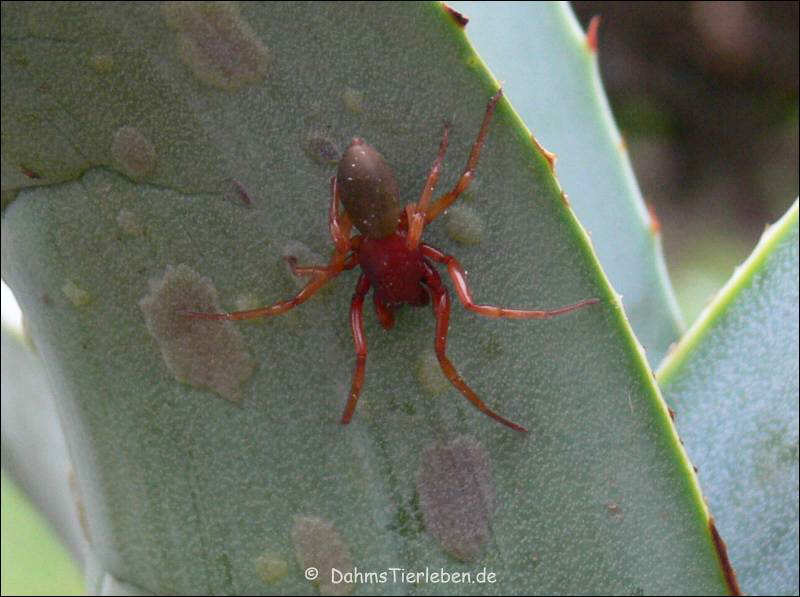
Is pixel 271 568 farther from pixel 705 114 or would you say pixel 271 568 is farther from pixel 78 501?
pixel 705 114

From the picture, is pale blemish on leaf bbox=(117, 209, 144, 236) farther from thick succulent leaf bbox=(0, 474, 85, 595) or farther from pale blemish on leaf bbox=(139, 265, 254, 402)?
thick succulent leaf bbox=(0, 474, 85, 595)

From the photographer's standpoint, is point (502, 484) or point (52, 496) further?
point (52, 496)

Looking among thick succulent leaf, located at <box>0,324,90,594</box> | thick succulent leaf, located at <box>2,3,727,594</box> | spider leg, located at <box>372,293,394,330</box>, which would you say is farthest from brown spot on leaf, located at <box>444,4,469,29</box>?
thick succulent leaf, located at <box>0,324,90,594</box>

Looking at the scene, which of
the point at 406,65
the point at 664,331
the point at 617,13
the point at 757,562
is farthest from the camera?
the point at 617,13

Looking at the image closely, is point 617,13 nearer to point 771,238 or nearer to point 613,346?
point 771,238

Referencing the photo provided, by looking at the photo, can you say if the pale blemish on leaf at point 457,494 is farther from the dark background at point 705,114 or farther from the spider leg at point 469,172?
the dark background at point 705,114

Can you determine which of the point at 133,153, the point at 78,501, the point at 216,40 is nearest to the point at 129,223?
the point at 133,153

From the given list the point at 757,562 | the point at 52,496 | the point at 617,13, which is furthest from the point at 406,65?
the point at 617,13

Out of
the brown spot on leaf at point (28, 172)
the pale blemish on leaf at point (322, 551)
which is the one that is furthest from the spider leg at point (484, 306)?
the brown spot on leaf at point (28, 172)
